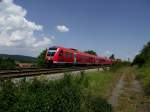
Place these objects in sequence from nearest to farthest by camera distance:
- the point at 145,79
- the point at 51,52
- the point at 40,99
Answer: the point at 40,99, the point at 145,79, the point at 51,52

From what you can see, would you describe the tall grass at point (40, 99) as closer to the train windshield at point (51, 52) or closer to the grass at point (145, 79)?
the grass at point (145, 79)

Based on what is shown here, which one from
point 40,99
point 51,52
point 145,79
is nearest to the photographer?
point 40,99

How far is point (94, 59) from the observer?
65.7m

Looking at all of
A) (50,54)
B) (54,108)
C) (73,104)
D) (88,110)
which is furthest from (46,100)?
(50,54)

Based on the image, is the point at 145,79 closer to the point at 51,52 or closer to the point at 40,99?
the point at 51,52

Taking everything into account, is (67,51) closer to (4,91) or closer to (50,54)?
(50,54)

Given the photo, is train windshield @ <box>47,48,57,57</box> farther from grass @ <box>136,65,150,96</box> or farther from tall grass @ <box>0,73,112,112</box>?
tall grass @ <box>0,73,112,112</box>

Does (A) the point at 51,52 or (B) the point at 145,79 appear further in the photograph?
(A) the point at 51,52

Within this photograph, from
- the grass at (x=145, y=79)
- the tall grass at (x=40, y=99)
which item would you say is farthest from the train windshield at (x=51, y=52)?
the tall grass at (x=40, y=99)

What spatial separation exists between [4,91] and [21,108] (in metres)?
1.37

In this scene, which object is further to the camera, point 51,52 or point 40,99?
point 51,52

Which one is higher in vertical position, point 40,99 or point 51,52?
point 51,52

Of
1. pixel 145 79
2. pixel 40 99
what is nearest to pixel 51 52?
pixel 145 79

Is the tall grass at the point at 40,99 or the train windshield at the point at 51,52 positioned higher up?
the train windshield at the point at 51,52
